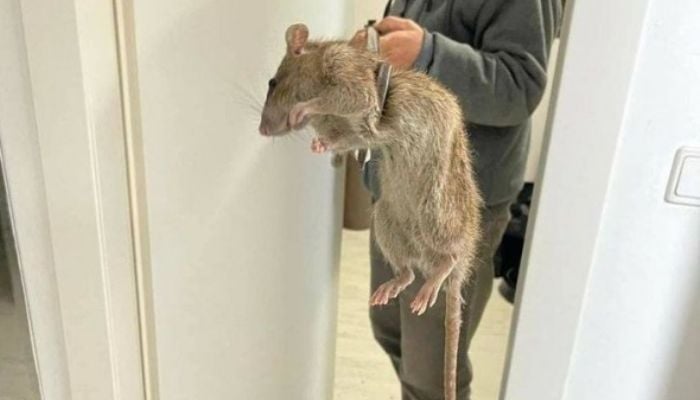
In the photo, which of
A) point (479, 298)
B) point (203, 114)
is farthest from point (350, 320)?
point (203, 114)

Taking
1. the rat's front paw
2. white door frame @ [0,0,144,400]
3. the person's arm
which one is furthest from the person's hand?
white door frame @ [0,0,144,400]

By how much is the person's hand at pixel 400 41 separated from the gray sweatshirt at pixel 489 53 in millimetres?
12

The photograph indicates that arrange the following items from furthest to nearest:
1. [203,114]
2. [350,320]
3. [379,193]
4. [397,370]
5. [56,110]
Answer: [350,320] → [397,370] → [203,114] → [56,110] → [379,193]

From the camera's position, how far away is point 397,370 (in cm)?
110

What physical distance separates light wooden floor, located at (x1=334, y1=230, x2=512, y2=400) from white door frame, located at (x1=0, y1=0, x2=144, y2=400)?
360 millimetres

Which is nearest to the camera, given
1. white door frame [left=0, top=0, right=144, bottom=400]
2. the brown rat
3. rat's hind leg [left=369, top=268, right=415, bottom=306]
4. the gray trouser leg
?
the brown rat

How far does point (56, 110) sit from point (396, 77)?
416 millimetres

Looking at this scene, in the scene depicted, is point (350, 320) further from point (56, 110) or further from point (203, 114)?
point (56, 110)

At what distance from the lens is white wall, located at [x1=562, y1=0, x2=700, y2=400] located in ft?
2.65

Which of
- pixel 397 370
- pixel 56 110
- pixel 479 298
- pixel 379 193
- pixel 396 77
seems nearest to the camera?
pixel 396 77

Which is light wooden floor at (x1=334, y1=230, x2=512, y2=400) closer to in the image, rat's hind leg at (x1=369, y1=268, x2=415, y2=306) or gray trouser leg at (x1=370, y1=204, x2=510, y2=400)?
gray trouser leg at (x1=370, y1=204, x2=510, y2=400)

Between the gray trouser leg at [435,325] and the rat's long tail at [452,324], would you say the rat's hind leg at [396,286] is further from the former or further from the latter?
the gray trouser leg at [435,325]

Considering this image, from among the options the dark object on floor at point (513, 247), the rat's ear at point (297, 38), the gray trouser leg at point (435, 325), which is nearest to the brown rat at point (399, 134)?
the rat's ear at point (297, 38)

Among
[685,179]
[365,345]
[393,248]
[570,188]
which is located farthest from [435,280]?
[365,345]
